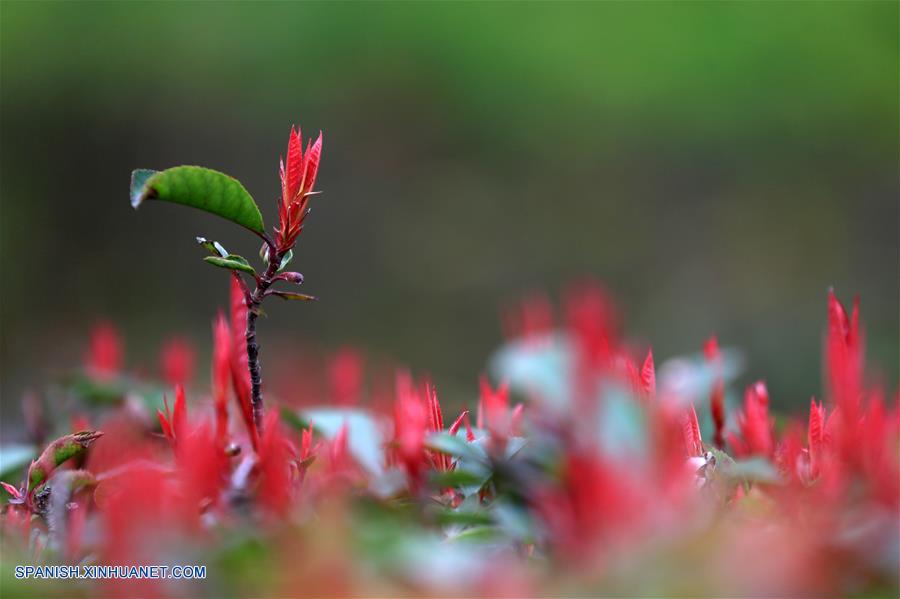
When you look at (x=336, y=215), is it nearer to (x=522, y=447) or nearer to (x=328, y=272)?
(x=328, y=272)

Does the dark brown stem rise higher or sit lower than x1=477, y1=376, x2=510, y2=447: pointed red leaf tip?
higher

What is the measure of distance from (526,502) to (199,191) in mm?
225

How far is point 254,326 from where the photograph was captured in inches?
18.9

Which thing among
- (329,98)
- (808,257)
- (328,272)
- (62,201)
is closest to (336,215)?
(328,272)

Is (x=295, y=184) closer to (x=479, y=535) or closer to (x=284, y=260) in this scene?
(x=284, y=260)

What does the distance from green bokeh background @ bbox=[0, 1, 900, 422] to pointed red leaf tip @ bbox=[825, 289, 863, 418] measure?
2.63 metres

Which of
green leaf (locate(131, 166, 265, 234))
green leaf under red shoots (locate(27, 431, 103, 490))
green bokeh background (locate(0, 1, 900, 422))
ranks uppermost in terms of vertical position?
green bokeh background (locate(0, 1, 900, 422))

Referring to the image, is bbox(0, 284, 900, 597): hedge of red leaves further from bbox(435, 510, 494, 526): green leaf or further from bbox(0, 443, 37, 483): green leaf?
bbox(0, 443, 37, 483): green leaf

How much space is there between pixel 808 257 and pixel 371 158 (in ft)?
5.80

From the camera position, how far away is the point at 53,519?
477 mm

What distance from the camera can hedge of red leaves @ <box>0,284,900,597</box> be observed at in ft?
1.00

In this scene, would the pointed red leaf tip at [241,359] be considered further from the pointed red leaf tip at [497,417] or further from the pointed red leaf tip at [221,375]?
the pointed red leaf tip at [497,417]

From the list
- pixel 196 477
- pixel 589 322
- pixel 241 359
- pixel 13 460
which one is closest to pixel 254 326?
pixel 241 359

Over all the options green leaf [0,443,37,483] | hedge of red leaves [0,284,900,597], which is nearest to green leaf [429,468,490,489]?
hedge of red leaves [0,284,900,597]
